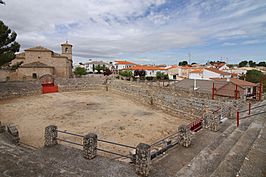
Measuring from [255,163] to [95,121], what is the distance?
12523 millimetres

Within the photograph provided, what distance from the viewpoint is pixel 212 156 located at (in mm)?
6449

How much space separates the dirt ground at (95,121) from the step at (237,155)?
566 centimetres

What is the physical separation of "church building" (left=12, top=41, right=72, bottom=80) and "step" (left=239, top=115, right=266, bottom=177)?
38.1 metres

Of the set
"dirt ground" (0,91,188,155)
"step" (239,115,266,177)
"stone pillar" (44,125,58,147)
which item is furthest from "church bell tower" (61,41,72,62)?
"step" (239,115,266,177)

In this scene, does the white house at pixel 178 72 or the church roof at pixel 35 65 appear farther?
the white house at pixel 178 72

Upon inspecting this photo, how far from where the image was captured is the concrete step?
5586 mm

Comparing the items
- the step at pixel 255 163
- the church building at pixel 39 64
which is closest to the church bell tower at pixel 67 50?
the church building at pixel 39 64

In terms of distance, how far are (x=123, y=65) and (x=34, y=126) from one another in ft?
248

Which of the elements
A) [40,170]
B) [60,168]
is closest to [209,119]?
[60,168]

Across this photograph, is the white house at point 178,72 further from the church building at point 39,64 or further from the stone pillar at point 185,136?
the stone pillar at point 185,136

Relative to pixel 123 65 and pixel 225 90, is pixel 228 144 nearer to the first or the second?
pixel 225 90

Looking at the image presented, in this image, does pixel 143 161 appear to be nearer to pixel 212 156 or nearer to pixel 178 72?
pixel 212 156

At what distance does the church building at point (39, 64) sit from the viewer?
36.0 m

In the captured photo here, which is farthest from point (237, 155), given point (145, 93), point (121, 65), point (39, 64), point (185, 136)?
point (121, 65)
